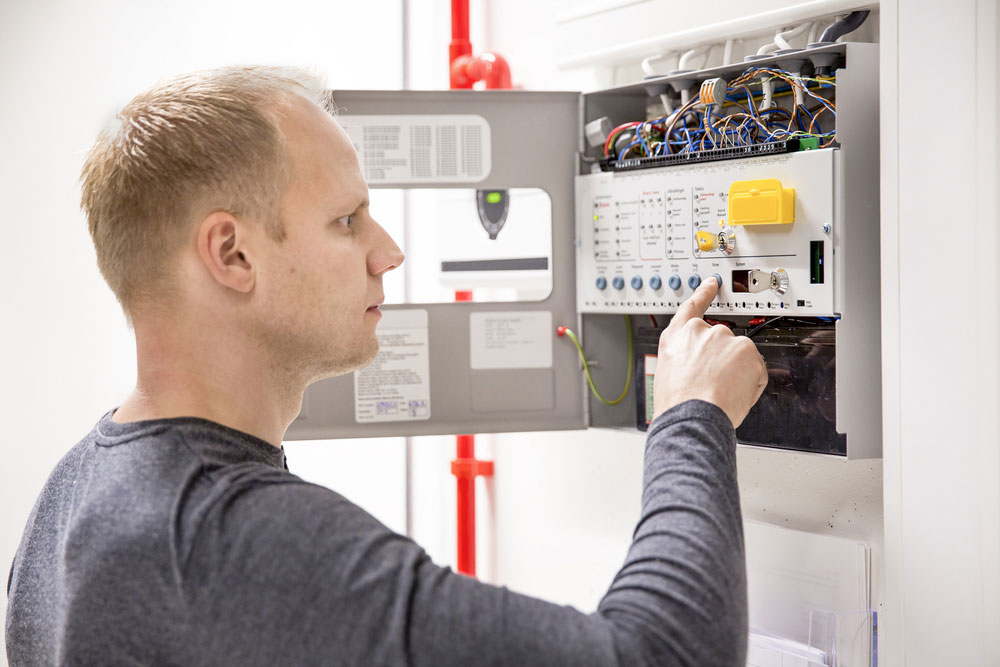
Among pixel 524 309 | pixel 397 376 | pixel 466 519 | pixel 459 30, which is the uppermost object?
pixel 459 30

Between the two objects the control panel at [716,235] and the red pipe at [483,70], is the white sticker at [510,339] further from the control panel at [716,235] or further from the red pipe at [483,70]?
the red pipe at [483,70]

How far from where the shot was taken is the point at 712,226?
1.26 meters

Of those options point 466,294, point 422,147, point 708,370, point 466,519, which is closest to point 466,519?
point 466,519

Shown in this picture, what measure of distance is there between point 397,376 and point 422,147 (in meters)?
0.37

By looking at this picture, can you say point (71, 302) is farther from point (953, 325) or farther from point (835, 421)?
point (953, 325)

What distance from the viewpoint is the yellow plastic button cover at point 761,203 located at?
1.16 meters

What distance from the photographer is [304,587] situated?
684mm

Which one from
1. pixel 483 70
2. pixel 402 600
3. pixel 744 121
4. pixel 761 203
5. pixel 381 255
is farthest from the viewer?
pixel 483 70

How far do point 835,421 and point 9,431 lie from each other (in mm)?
1369

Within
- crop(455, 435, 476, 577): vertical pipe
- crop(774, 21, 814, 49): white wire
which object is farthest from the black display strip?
crop(774, 21, 814, 49): white wire

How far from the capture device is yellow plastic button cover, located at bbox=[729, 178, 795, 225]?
116 cm

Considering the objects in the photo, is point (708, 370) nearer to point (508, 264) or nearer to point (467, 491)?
point (508, 264)

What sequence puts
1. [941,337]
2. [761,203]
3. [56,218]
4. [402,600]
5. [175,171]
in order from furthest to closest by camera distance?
[56,218] → [761,203] → [941,337] → [175,171] → [402,600]

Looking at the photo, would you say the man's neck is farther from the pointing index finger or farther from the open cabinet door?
the open cabinet door
